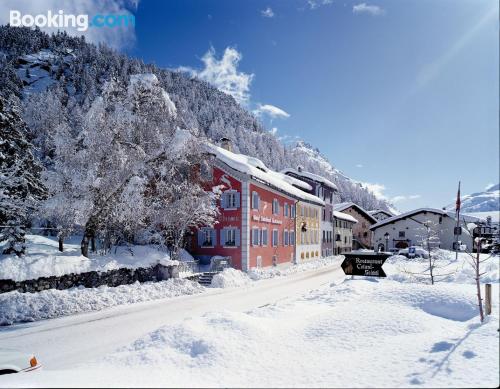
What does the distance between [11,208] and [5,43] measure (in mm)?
160522

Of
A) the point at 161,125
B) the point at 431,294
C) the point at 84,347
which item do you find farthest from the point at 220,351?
the point at 161,125

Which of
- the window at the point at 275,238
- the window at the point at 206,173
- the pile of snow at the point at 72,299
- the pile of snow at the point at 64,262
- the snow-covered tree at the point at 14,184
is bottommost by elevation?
the pile of snow at the point at 72,299

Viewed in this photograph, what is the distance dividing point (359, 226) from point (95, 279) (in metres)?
58.5

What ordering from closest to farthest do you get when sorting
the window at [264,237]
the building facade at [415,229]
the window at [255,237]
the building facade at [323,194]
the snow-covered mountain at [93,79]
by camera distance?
the window at [255,237] < the window at [264,237] < the building facade at [323,194] < the building facade at [415,229] < the snow-covered mountain at [93,79]

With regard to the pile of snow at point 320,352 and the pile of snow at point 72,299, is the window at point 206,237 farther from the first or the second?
the pile of snow at point 320,352

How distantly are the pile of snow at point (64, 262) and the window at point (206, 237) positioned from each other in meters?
6.82

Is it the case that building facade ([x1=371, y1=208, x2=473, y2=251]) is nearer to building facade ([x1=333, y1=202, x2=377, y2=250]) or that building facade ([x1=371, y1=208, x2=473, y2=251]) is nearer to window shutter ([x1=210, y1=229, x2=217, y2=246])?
building facade ([x1=333, y1=202, x2=377, y2=250])

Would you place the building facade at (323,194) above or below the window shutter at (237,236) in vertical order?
above

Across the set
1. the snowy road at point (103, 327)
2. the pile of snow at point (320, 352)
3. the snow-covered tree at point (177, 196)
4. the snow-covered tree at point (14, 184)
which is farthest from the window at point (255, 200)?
the pile of snow at point (320, 352)

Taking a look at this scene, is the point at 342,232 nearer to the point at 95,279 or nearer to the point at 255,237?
the point at 255,237

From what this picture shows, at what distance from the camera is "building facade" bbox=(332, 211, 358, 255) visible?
53.8m

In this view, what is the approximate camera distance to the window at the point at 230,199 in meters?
27.0

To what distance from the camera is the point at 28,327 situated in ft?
38.7

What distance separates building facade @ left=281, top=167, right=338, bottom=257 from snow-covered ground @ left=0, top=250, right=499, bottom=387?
35248 millimetres
